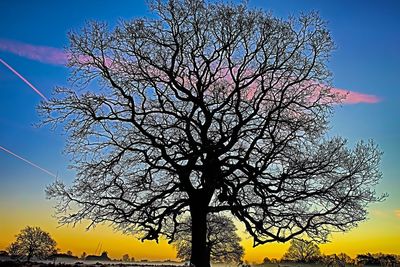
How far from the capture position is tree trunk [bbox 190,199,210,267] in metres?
16.7

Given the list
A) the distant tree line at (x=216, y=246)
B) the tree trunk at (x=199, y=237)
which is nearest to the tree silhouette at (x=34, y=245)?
the distant tree line at (x=216, y=246)

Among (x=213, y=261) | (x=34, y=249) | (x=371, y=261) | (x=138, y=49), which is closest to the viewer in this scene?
(x=138, y=49)

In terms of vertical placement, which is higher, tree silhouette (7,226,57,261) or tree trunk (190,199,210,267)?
tree silhouette (7,226,57,261)

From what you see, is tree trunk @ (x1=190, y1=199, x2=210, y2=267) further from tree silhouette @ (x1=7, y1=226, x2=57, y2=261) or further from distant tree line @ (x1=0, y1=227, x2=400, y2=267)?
tree silhouette @ (x1=7, y1=226, x2=57, y2=261)

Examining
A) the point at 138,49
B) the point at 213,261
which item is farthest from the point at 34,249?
the point at 138,49

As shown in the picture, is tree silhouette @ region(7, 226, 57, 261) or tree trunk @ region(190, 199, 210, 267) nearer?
tree trunk @ region(190, 199, 210, 267)

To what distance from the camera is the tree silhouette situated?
55.8 m

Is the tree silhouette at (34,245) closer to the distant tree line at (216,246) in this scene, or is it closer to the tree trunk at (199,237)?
the distant tree line at (216,246)

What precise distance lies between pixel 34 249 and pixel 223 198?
47.9 metres

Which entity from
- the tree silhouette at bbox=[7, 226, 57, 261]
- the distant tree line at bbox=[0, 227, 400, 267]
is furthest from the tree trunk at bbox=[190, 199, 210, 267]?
the tree silhouette at bbox=[7, 226, 57, 261]

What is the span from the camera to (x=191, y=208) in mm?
17766

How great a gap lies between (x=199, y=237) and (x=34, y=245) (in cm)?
4817

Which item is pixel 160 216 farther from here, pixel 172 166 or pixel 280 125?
pixel 280 125

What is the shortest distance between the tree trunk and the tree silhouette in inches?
1782
